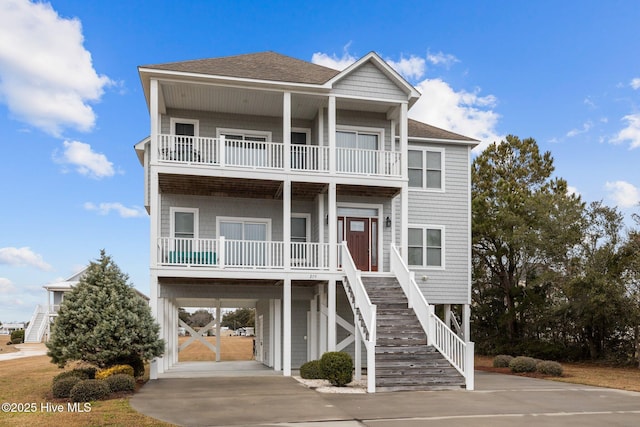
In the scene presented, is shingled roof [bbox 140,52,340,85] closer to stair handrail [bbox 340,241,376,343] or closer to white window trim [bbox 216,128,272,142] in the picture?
white window trim [bbox 216,128,272,142]

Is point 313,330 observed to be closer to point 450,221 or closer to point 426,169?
point 450,221

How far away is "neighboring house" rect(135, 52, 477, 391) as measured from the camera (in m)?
18.0

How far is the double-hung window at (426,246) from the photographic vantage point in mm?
22344

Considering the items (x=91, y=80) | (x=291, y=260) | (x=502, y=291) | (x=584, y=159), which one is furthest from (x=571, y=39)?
(x=91, y=80)

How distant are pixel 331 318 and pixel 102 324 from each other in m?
6.72

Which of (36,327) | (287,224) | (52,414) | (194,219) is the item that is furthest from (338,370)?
(36,327)

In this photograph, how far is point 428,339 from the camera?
16.1 metres

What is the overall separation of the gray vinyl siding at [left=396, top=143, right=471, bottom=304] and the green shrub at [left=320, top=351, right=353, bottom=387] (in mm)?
7329

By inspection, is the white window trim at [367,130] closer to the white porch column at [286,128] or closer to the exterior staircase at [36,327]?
the white porch column at [286,128]

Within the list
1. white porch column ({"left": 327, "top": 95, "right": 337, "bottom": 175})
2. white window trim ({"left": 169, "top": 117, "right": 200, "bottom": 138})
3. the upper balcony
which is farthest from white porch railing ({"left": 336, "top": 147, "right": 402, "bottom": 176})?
white window trim ({"left": 169, "top": 117, "right": 200, "bottom": 138})

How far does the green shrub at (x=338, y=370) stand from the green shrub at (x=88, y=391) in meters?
5.50

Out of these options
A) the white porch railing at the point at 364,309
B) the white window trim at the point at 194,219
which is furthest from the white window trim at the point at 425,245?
the white window trim at the point at 194,219

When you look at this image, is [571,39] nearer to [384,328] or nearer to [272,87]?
[272,87]

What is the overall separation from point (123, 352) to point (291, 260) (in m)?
6.59
